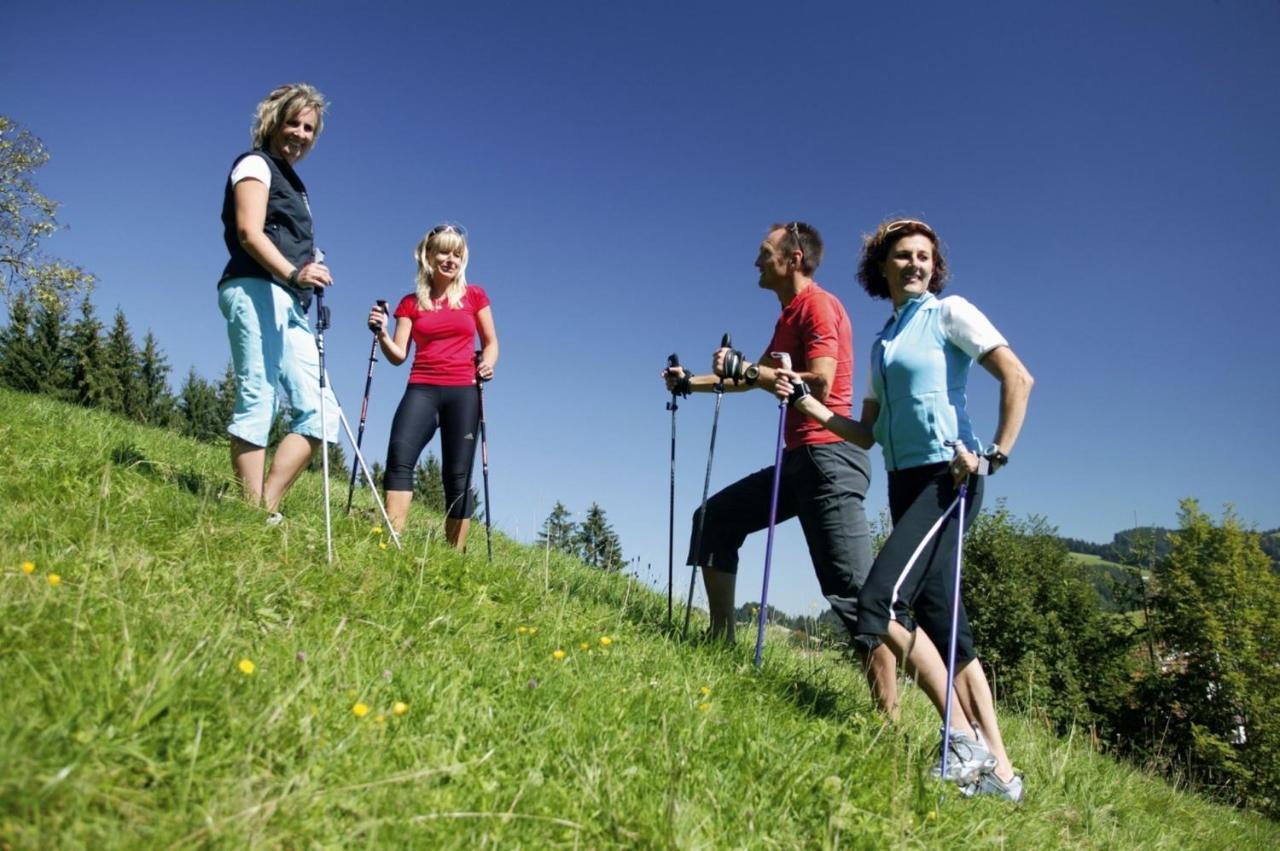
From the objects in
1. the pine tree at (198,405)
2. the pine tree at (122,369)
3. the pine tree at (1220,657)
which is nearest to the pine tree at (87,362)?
the pine tree at (122,369)

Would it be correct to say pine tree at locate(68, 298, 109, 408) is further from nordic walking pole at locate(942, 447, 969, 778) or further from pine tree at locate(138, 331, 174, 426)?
nordic walking pole at locate(942, 447, 969, 778)

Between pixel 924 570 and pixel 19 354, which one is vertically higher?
pixel 19 354

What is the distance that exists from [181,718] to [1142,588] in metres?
46.7

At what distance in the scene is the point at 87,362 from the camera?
54625mm

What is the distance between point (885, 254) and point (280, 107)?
13.0 ft

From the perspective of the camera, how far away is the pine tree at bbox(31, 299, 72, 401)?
51031 millimetres

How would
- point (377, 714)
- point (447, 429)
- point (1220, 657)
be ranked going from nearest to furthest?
point (377, 714) → point (447, 429) → point (1220, 657)

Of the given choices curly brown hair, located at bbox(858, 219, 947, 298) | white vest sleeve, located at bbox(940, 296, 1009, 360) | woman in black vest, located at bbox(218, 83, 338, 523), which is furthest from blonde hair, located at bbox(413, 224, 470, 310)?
white vest sleeve, located at bbox(940, 296, 1009, 360)

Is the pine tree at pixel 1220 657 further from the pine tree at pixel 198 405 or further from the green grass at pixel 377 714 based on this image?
the pine tree at pixel 198 405

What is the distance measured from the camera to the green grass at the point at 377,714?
76.1 inches

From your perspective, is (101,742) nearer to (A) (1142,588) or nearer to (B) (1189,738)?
(B) (1189,738)

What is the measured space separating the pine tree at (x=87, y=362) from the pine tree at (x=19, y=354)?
324 cm

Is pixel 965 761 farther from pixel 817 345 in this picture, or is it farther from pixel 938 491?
pixel 817 345

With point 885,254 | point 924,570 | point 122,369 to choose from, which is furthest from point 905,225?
point 122,369
